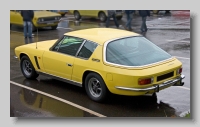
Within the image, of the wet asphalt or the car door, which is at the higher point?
the car door

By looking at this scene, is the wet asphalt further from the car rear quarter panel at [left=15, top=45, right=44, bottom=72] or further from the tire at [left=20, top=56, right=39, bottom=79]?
the car rear quarter panel at [left=15, top=45, right=44, bottom=72]

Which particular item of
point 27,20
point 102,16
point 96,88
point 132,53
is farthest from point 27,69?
point 102,16

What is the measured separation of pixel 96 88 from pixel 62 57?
118 cm

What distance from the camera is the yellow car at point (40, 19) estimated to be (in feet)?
55.0

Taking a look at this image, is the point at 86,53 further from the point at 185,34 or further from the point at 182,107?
the point at 185,34

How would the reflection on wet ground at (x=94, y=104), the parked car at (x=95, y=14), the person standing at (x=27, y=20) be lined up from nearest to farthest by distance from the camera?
1. the reflection on wet ground at (x=94, y=104)
2. the person standing at (x=27, y=20)
3. the parked car at (x=95, y=14)

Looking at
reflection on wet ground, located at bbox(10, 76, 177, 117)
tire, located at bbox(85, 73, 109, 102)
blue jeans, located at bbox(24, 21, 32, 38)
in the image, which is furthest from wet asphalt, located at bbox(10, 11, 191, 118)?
blue jeans, located at bbox(24, 21, 32, 38)

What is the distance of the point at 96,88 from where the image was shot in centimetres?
679

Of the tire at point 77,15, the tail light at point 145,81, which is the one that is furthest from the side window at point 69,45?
the tire at point 77,15

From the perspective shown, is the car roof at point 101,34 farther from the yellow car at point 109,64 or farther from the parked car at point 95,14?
the parked car at point 95,14

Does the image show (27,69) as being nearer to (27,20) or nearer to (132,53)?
(132,53)

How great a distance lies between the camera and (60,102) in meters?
6.95

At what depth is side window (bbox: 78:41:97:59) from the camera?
22.7 ft

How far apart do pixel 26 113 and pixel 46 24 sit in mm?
11022
